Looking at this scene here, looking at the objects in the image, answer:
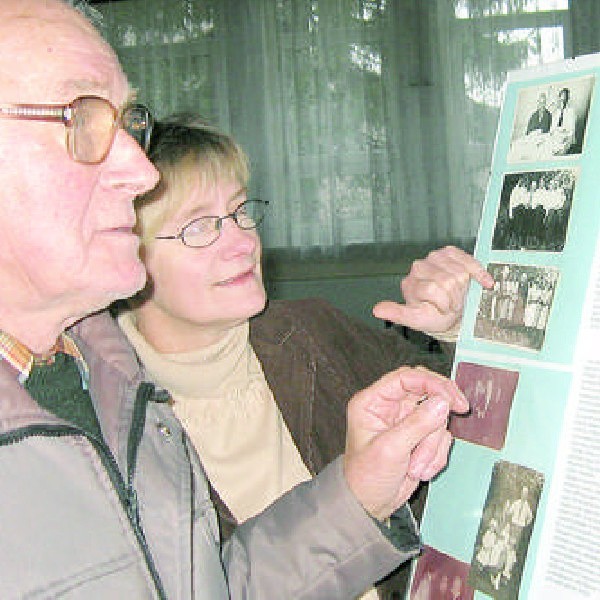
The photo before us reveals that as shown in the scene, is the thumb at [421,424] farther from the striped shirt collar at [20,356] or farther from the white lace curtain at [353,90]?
the white lace curtain at [353,90]

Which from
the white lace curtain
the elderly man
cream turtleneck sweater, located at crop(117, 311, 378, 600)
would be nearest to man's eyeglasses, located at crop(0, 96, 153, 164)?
the elderly man

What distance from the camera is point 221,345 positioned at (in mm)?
1474

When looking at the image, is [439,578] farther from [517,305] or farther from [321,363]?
[321,363]

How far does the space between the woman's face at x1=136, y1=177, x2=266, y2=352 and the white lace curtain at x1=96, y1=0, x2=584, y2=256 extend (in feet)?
10.2

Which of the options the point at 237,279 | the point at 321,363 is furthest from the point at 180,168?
the point at 321,363

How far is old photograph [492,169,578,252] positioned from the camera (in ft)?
3.00

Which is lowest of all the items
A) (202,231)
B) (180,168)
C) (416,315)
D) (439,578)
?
(439,578)

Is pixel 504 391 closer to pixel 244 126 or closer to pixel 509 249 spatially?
pixel 509 249

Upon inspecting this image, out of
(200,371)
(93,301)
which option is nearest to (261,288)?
(200,371)

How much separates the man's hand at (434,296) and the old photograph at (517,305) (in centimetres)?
11

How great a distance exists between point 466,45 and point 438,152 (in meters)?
0.63

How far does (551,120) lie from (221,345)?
2.58ft

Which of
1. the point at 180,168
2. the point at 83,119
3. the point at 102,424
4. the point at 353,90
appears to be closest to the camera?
the point at 83,119

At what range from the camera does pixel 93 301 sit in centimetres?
96
